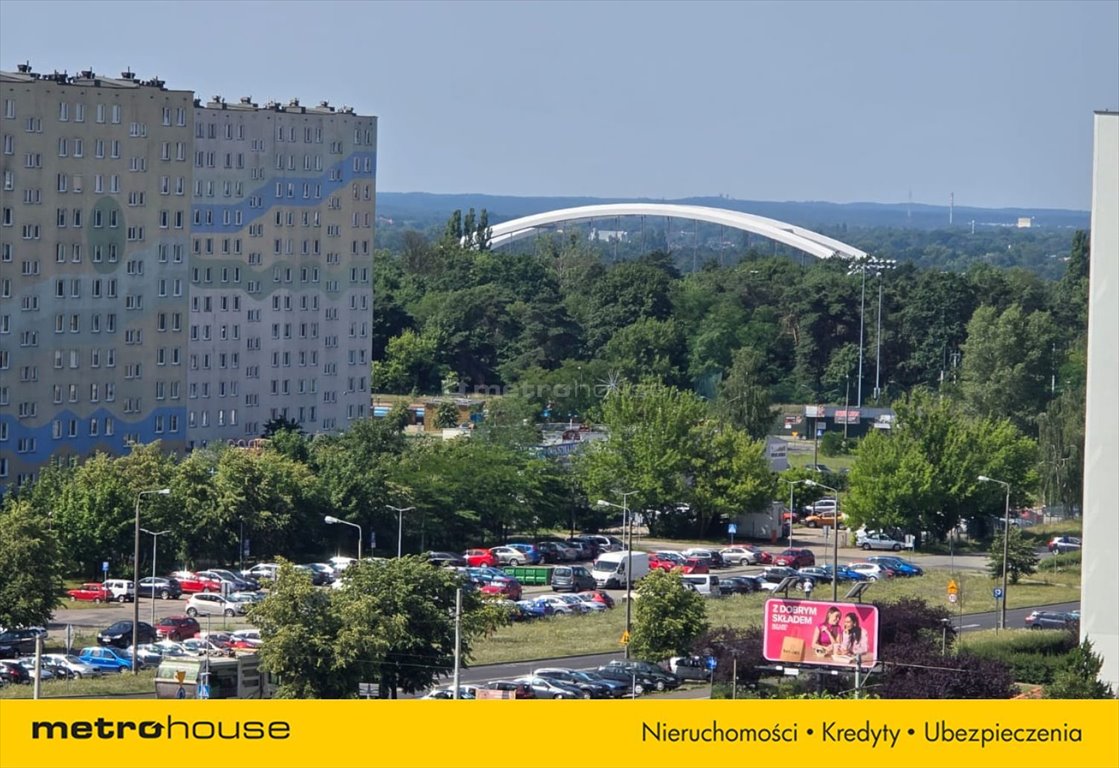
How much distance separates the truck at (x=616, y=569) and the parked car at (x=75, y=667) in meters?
11.9

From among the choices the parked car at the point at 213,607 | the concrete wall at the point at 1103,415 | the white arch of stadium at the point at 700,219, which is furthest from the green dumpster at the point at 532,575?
the white arch of stadium at the point at 700,219

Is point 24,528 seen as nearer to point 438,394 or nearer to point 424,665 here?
point 424,665

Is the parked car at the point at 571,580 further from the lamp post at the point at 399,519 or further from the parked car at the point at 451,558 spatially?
the lamp post at the point at 399,519

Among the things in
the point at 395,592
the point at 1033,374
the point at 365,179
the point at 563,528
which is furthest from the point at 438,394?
the point at 395,592

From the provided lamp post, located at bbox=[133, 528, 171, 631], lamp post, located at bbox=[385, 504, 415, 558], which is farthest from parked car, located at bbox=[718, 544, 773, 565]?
lamp post, located at bbox=[133, 528, 171, 631]

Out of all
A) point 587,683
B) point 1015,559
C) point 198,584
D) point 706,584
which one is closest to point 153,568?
point 198,584

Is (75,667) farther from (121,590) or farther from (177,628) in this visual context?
(121,590)

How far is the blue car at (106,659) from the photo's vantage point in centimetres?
2772

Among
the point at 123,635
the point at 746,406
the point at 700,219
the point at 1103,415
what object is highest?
the point at 700,219

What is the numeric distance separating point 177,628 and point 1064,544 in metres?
20.2

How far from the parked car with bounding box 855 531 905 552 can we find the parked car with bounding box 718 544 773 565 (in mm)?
3802

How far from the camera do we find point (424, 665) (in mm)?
25234

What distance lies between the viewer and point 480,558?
39.4 meters
